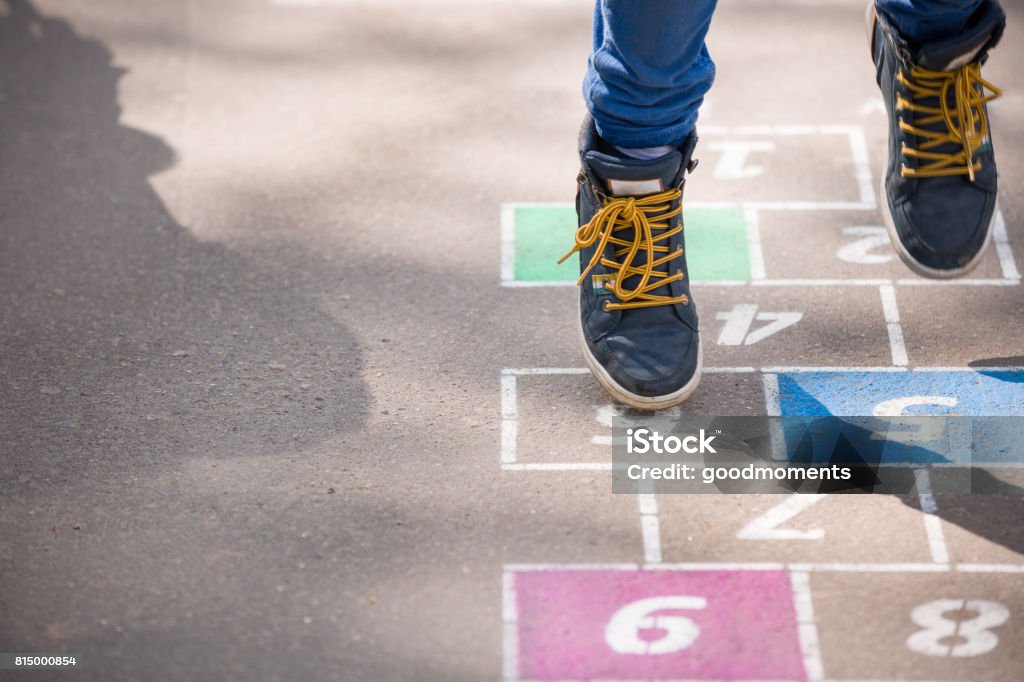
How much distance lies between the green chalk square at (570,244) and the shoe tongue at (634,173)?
62cm

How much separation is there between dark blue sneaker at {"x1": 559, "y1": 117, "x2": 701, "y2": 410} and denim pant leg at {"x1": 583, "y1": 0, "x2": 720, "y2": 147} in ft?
0.26

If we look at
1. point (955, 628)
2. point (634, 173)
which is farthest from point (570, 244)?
point (955, 628)

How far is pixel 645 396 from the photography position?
119 inches

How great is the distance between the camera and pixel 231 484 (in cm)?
291

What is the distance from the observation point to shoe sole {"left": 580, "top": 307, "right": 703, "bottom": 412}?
3.03 metres

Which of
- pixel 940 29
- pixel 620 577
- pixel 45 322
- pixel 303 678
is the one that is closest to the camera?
pixel 303 678

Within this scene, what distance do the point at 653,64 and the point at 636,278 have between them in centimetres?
57

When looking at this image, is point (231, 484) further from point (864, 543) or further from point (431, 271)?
point (864, 543)

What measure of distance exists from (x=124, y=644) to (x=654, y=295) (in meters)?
1.47

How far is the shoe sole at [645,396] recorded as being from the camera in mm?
3033

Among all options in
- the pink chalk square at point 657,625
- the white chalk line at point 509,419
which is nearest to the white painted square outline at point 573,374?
the white chalk line at point 509,419

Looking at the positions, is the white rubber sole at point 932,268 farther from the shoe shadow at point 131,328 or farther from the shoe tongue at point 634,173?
the shoe shadow at point 131,328

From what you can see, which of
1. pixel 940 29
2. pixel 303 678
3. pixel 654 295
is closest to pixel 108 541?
pixel 303 678
